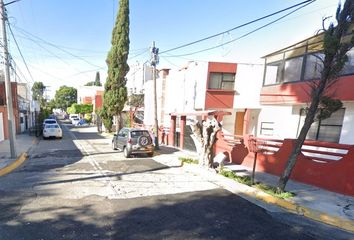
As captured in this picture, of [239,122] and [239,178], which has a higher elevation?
[239,122]

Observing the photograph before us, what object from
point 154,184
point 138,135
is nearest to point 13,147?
point 138,135

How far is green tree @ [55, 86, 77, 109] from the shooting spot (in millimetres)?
85438

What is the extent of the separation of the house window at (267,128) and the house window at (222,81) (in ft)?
10.8

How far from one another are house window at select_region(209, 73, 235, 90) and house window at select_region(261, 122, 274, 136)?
3281mm

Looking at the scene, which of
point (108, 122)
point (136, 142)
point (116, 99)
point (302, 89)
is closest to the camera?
point (302, 89)

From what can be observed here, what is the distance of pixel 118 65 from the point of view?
874 inches

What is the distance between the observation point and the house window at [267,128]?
14.2 meters

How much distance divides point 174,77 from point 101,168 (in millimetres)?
13071

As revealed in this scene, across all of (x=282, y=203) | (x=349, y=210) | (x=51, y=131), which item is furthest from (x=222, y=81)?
(x=51, y=131)

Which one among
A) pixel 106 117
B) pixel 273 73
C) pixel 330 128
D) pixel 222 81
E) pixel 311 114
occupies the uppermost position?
pixel 273 73

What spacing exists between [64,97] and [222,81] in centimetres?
8393

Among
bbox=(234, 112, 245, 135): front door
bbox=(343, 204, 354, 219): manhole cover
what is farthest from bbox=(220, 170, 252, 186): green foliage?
bbox=(234, 112, 245, 135): front door

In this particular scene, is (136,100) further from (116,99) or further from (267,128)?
(267,128)

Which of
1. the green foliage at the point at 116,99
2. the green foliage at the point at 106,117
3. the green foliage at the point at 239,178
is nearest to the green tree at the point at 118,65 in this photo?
the green foliage at the point at 116,99
